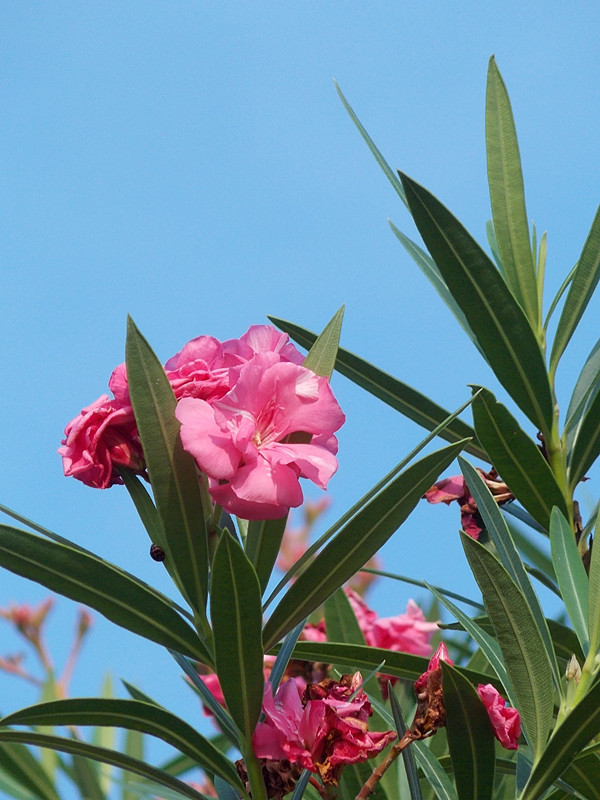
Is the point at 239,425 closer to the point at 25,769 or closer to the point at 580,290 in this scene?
the point at 580,290

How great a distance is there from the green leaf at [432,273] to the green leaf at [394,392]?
12 cm

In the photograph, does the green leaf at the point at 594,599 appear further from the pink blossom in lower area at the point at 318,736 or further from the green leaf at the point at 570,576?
the pink blossom in lower area at the point at 318,736

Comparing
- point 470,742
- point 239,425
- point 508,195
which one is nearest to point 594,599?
point 470,742

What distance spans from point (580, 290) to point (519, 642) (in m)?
0.69

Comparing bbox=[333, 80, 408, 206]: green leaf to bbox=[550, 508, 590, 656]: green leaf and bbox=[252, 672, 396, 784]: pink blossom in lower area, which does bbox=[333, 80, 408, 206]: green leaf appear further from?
bbox=[252, 672, 396, 784]: pink blossom in lower area

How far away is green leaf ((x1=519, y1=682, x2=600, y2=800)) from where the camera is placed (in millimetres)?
867

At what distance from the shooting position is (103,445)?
99 cm

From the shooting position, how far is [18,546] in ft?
2.87

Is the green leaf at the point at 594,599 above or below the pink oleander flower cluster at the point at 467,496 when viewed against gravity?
below

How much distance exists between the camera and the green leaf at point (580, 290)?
4.66ft

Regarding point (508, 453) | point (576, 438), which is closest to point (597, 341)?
point (576, 438)

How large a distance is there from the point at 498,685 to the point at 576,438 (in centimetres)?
39

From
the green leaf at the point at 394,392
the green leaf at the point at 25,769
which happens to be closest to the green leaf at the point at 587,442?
the green leaf at the point at 394,392

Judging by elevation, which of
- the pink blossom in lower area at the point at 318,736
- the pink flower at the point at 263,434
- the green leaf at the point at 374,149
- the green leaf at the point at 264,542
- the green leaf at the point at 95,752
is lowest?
the pink blossom in lower area at the point at 318,736
